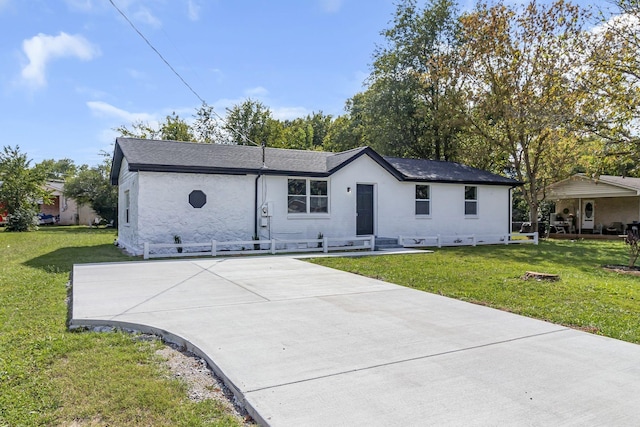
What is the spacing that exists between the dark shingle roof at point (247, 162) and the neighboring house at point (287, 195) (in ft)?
0.12

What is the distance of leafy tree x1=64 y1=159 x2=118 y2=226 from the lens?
3070 cm

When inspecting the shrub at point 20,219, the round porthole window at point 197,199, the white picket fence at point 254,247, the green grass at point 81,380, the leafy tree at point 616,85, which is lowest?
the green grass at point 81,380

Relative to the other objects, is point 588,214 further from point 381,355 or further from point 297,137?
point 381,355

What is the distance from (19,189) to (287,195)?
21.0m

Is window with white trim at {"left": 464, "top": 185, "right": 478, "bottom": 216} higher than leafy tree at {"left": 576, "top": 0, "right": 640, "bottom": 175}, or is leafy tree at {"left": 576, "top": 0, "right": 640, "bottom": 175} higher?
leafy tree at {"left": 576, "top": 0, "right": 640, "bottom": 175}

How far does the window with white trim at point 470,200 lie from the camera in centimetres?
1820

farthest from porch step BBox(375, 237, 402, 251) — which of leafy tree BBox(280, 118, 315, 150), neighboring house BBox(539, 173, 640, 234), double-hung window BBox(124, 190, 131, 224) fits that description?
leafy tree BBox(280, 118, 315, 150)

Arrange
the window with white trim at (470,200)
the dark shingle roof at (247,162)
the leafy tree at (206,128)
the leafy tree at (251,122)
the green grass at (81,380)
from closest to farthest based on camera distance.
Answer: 1. the green grass at (81,380)
2. the dark shingle roof at (247,162)
3. the window with white trim at (470,200)
4. the leafy tree at (251,122)
5. the leafy tree at (206,128)

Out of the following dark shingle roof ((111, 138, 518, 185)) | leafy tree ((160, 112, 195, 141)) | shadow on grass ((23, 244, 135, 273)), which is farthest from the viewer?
leafy tree ((160, 112, 195, 141))

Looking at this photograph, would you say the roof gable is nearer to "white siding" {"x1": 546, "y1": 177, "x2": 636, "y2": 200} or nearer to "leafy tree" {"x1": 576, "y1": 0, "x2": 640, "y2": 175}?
"leafy tree" {"x1": 576, "y1": 0, "x2": 640, "y2": 175}

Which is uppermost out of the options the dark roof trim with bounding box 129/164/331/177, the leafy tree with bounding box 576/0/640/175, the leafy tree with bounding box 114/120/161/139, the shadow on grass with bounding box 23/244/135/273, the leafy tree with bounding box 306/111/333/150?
the leafy tree with bounding box 306/111/333/150

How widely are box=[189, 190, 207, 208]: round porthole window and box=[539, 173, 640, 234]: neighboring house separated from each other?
1988 cm

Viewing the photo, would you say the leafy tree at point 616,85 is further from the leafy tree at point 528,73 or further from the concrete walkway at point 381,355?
the concrete walkway at point 381,355

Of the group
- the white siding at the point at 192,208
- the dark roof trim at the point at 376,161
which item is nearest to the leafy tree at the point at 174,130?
the white siding at the point at 192,208
